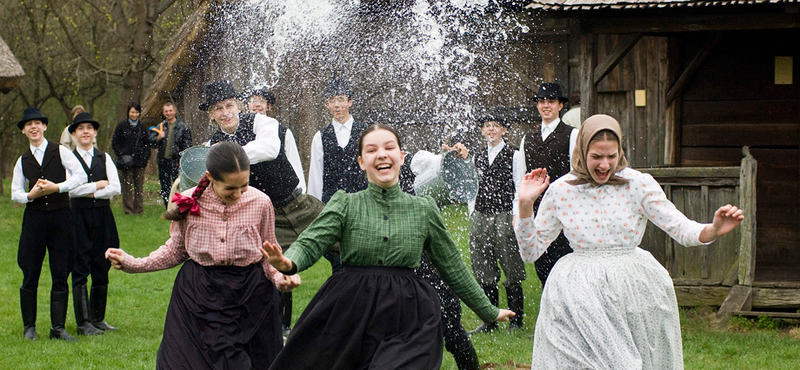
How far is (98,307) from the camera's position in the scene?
8406mm

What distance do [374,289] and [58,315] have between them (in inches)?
181

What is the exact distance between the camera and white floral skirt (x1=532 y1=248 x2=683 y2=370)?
14.1 ft

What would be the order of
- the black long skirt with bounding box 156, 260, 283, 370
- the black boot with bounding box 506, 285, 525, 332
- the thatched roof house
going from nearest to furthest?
the black long skirt with bounding box 156, 260, 283, 370 < the black boot with bounding box 506, 285, 525, 332 < the thatched roof house

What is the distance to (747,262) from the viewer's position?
27.2 feet

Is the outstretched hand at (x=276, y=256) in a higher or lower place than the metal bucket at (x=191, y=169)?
lower

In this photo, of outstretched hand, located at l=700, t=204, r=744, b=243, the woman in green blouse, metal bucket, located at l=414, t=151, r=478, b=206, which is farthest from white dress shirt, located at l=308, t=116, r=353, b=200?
outstretched hand, located at l=700, t=204, r=744, b=243

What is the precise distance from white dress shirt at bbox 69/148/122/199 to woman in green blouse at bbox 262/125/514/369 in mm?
4156

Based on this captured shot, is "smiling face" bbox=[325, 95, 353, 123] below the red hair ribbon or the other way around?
the other way around

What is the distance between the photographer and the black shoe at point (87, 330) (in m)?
8.20

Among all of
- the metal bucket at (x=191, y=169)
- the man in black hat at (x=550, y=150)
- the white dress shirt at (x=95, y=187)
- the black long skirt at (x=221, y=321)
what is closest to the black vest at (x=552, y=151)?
the man in black hat at (x=550, y=150)

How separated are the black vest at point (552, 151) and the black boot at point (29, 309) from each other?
4.06 metres

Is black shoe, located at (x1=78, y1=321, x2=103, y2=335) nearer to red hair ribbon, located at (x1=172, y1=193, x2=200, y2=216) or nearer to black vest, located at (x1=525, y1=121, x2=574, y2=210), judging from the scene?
red hair ribbon, located at (x1=172, y1=193, x2=200, y2=216)

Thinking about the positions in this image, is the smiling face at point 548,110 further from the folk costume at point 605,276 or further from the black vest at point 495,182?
the folk costume at point 605,276

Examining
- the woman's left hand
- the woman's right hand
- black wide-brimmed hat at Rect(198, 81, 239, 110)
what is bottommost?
the woman's left hand
